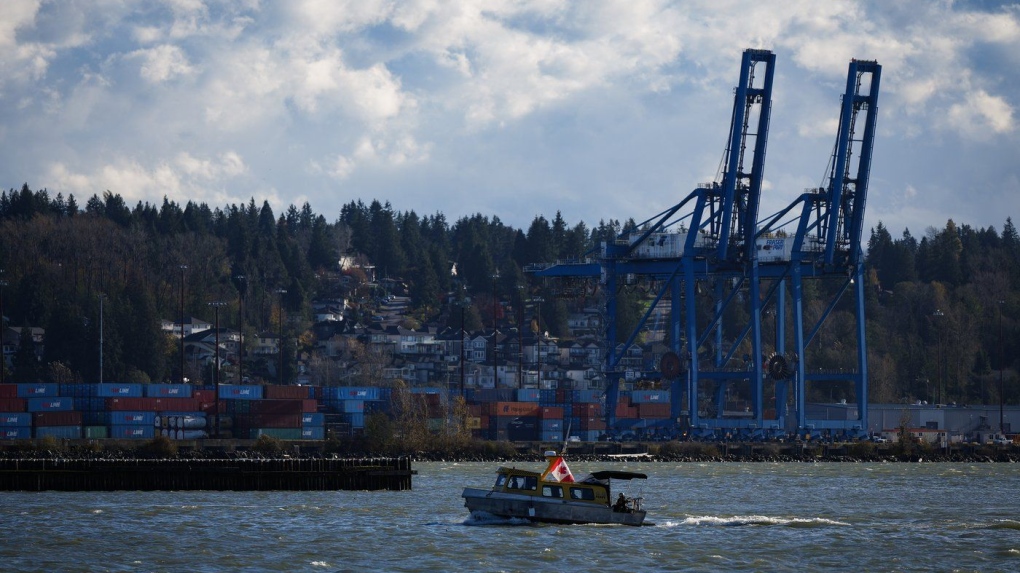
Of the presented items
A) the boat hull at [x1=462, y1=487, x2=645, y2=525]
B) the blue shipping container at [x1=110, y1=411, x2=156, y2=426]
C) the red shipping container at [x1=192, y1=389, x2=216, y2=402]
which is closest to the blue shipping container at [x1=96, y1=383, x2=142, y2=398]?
the blue shipping container at [x1=110, y1=411, x2=156, y2=426]

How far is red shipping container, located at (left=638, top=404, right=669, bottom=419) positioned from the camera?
123 metres

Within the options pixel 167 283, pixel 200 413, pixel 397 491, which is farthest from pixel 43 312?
pixel 397 491

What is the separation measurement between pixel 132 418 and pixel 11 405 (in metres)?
7.80

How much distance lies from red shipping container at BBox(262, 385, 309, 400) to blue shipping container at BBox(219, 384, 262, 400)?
0.57 metres

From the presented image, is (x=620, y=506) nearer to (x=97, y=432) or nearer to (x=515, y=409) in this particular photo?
(x=97, y=432)

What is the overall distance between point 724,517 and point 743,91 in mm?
53612

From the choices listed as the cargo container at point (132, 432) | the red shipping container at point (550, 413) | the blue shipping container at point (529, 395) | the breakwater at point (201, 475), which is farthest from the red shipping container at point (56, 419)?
the breakwater at point (201, 475)

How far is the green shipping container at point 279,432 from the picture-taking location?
108875 millimetres

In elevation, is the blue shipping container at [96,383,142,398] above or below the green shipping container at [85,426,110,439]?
above

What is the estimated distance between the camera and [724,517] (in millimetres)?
53406

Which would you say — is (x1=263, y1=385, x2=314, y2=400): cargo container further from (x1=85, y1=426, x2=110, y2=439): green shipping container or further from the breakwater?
the breakwater

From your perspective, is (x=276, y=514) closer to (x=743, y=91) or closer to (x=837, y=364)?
(x=743, y=91)

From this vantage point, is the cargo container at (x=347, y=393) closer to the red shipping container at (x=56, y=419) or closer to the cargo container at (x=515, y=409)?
the cargo container at (x=515, y=409)

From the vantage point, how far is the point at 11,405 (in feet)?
351
